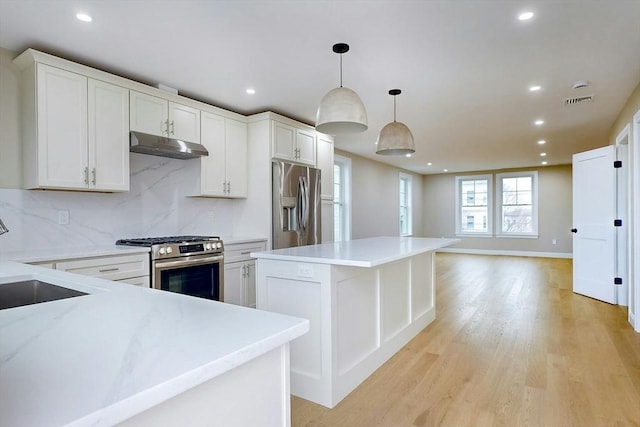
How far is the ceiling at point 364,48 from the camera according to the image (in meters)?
2.20

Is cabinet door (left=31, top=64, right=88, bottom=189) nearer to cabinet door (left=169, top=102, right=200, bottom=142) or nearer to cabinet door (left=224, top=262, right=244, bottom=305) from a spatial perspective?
cabinet door (left=169, top=102, right=200, bottom=142)

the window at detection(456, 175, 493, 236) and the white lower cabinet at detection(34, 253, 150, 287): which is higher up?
the window at detection(456, 175, 493, 236)

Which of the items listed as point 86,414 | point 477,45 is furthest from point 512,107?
point 86,414

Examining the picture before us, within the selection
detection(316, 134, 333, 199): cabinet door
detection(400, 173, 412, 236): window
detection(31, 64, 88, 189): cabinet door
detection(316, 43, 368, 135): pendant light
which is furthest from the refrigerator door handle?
detection(400, 173, 412, 236): window

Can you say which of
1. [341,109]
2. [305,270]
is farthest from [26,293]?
[341,109]

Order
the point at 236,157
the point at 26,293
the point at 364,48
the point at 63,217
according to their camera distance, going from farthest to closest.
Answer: the point at 236,157 < the point at 63,217 < the point at 364,48 < the point at 26,293

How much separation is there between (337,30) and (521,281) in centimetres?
536

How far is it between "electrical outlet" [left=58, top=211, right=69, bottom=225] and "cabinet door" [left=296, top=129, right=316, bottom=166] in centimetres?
250

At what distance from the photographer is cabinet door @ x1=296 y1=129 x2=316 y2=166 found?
455 cm

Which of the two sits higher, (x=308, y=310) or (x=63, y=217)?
(x=63, y=217)

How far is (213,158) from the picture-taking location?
3.90 metres

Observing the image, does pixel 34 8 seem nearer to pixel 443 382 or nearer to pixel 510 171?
pixel 443 382

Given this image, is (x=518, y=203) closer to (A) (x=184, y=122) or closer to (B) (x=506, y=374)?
(B) (x=506, y=374)

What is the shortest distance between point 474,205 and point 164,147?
29.7 feet
